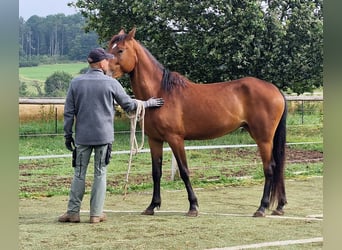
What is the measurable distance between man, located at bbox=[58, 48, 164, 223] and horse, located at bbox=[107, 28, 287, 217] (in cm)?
32

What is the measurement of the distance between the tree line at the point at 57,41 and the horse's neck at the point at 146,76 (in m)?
0.41

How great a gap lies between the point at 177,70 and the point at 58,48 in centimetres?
87

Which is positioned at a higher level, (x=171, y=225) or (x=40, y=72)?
(x=40, y=72)

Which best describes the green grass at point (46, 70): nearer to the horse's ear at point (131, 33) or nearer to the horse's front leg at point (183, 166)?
the horse's ear at point (131, 33)

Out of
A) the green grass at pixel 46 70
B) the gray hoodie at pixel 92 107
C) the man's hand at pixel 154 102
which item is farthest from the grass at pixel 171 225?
the green grass at pixel 46 70

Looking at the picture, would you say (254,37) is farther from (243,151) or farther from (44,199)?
(44,199)

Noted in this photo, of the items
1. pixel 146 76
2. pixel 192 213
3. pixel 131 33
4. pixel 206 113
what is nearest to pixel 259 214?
pixel 192 213

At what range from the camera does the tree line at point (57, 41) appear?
3.43 m

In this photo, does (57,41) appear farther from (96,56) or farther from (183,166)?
(183,166)

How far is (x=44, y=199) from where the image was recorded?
441 centimetres

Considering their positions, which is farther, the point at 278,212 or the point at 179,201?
the point at 179,201

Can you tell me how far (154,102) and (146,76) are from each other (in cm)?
19

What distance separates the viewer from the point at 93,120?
303cm
